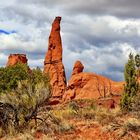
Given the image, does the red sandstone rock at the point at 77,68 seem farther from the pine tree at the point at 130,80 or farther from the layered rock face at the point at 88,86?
the pine tree at the point at 130,80

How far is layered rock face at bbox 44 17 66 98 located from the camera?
96.7 metres

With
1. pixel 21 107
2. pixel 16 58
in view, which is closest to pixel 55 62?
pixel 16 58

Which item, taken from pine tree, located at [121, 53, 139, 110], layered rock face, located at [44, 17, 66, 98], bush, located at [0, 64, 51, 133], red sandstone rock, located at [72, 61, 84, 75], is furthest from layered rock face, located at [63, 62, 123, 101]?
bush, located at [0, 64, 51, 133]

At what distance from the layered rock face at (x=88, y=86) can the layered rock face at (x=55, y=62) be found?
5.31 metres

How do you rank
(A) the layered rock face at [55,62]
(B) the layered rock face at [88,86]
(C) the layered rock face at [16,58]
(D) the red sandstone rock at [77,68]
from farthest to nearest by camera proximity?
(C) the layered rock face at [16,58]
(A) the layered rock face at [55,62]
(D) the red sandstone rock at [77,68]
(B) the layered rock face at [88,86]

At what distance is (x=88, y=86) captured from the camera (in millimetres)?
89312

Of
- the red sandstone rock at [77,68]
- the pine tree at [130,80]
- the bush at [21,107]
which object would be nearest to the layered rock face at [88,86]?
the red sandstone rock at [77,68]

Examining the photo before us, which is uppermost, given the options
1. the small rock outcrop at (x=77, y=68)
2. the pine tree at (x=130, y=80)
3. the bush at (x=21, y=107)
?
the small rock outcrop at (x=77, y=68)

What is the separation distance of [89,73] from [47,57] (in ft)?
45.0

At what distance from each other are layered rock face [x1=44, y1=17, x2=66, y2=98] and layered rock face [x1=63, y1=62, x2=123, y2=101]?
209 inches

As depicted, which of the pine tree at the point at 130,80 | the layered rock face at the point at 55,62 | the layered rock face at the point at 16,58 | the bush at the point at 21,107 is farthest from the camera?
the layered rock face at the point at 16,58

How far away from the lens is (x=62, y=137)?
23000 millimetres

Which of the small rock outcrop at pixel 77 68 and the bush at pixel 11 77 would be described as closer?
the bush at pixel 11 77

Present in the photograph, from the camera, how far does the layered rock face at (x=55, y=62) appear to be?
9669 cm
